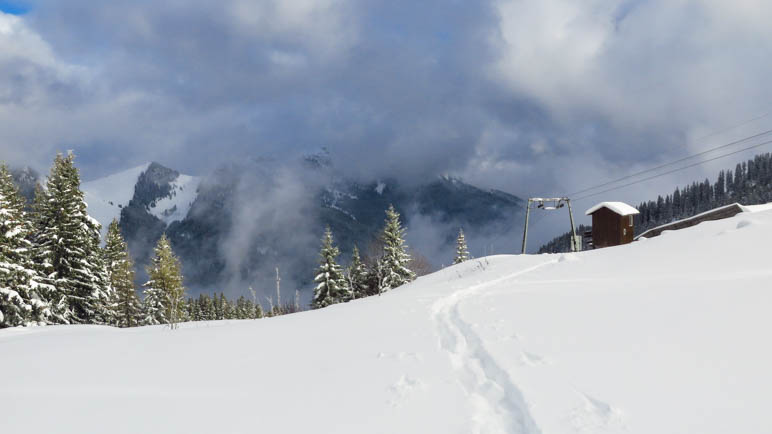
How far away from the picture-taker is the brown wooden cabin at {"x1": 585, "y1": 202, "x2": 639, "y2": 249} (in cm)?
3709

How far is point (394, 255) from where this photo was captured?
139ft

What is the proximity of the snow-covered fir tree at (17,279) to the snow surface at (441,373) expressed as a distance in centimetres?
1785

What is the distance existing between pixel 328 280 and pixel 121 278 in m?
17.8

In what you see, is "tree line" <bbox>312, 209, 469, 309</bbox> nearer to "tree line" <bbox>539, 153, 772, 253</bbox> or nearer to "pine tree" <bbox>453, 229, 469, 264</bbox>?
"pine tree" <bbox>453, 229, 469, 264</bbox>

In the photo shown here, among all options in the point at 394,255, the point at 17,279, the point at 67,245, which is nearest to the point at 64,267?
the point at 67,245

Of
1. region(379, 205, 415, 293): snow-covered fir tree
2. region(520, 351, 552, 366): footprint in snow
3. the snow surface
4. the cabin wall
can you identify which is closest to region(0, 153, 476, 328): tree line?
region(379, 205, 415, 293): snow-covered fir tree

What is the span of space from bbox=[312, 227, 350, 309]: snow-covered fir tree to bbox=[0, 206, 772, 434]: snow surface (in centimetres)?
3049

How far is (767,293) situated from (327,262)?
1407 inches

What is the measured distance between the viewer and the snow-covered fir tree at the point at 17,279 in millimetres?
21062

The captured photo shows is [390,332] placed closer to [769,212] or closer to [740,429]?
[740,429]

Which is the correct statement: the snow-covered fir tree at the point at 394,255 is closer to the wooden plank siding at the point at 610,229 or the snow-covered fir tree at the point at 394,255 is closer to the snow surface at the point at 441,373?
the wooden plank siding at the point at 610,229

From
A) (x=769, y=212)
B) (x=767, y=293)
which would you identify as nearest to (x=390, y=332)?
(x=767, y=293)

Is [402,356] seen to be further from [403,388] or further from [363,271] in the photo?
[363,271]

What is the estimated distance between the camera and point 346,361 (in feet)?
18.5
